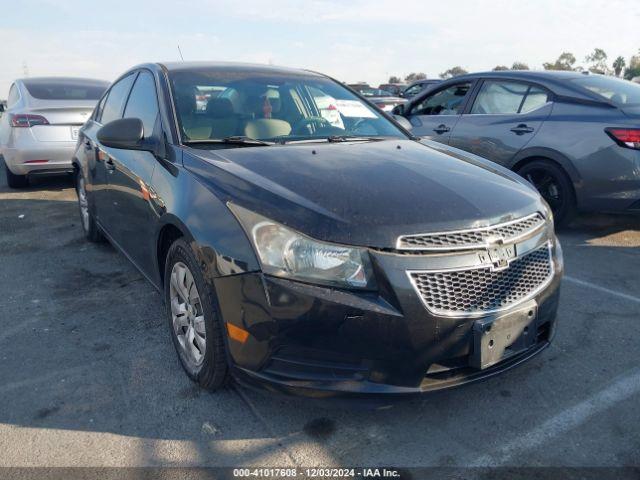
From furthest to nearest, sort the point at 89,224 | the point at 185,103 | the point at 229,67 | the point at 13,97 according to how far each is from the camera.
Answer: the point at 13,97 < the point at 89,224 < the point at 229,67 < the point at 185,103

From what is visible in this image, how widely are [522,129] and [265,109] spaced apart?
10.5ft

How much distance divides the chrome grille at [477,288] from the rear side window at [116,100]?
2.97 meters

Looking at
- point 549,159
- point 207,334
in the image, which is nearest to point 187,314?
point 207,334

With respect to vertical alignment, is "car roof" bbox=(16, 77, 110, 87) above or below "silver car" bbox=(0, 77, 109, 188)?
above

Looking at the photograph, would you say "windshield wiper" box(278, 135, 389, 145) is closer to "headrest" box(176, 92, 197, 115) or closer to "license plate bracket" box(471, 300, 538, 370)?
"headrest" box(176, 92, 197, 115)

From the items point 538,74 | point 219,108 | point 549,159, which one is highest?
point 538,74

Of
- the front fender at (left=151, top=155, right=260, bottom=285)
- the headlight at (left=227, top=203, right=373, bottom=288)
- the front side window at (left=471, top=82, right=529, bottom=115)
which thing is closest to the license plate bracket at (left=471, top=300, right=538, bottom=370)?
the headlight at (left=227, top=203, right=373, bottom=288)

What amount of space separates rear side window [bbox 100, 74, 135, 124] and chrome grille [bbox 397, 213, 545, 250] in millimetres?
2838

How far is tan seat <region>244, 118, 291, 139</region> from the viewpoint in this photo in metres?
3.19

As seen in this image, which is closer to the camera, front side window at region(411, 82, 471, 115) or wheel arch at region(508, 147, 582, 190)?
wheel arch at region(508, 147, 582, 190)

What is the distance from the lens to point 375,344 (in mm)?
2062

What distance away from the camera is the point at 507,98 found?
19.0 feet

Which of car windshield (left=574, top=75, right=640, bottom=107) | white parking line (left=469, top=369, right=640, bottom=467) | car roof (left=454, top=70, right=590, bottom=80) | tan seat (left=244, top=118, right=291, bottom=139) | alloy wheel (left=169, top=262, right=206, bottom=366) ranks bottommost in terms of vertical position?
white parking line (left=469, top=369, right=640, bottom=467)

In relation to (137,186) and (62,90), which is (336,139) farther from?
(62,90)
